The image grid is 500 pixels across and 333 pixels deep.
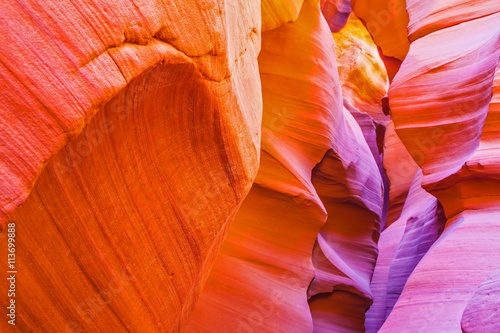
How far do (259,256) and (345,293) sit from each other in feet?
7.59

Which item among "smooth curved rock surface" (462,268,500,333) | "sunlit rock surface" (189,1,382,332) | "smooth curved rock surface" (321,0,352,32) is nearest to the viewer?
"smooth curved rock surface" (462,268,500,333)

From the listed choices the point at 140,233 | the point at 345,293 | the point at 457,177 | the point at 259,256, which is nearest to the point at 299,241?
the point at 259,256

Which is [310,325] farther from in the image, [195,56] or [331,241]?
[195,56]

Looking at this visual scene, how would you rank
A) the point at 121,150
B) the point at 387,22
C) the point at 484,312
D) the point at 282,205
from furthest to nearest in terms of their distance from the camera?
1. the point at 387,22
2. the point at 282,205
3. the point at 484,312
4. the point at 121,150

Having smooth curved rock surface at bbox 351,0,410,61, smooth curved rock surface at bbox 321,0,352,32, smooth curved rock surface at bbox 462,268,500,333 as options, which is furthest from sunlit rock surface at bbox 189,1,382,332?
smooth curved rock surface at bbox 321,0,352,32

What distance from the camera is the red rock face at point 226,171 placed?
1798 millimetres

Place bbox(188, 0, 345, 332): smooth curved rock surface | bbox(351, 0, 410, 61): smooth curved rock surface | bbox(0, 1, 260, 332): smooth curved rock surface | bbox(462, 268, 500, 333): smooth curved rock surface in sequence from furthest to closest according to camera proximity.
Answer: bbox(351, 0, 410, 61): smooth curved rock surface < bbox(188, 0, 345, 332): smooth curved rock surface < bbox(462, 268, 500, 333): smooth curved rock surface < bbox(0, 1, 260, 332): smooth curved rock surface

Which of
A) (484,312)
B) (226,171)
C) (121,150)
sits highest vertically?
(121,150)

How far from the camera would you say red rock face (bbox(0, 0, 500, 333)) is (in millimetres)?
1798

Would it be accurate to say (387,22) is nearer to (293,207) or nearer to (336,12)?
(336,12)

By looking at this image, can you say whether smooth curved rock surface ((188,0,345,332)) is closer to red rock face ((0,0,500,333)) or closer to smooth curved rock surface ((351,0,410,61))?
red rock face ((0,0,500,333))

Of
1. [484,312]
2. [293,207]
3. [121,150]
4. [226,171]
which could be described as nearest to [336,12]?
[293,207]

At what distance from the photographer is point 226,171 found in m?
3.22

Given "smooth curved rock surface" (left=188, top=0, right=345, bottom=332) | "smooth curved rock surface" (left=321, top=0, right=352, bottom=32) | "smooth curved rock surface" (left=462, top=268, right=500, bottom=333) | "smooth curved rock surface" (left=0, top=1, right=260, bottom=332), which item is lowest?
"smooth curved rock surface" (left=321, top=0, right=352, bottom=32)
